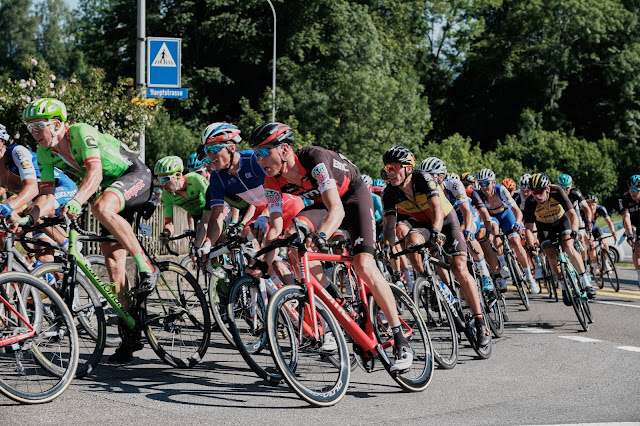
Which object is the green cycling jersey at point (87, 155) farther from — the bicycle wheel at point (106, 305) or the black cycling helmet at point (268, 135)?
the black cycling helmet at point (268, 135)

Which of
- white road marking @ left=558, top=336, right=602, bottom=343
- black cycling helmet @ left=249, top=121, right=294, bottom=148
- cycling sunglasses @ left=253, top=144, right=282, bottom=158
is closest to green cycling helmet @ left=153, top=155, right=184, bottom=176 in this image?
cycling sunglasses @ left=253, top=144, right=282, bottom=158

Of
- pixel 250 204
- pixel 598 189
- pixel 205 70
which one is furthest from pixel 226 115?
pixel 250 204

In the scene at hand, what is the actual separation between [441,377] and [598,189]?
43.2 meters

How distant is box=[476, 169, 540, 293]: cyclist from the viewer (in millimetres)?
12625

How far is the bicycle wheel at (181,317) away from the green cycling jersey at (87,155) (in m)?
0.90

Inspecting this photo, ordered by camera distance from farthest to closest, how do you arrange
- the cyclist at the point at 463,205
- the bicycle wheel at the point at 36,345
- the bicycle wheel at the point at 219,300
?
the cyclist at the point at 463,205, the bicycle wheel at the point at 219,300, the bicycle wheel at the point at 36,345

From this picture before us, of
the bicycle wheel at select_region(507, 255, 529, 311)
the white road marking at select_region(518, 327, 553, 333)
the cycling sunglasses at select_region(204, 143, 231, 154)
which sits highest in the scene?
the cycling sunglasses at select_region(204, 143, 231, 154)

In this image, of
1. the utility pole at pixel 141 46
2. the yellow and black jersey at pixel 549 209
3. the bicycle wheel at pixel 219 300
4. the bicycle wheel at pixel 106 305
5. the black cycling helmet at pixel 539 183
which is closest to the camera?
the bicycle wheel at pixel 106 305

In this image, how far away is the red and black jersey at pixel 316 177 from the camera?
6.32 meters

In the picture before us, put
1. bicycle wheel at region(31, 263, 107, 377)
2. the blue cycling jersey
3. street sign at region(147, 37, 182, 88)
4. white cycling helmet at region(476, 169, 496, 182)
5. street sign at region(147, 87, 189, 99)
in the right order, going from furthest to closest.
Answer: street sign at region(147, 37, 182, 88)
street sign at region(147, 87, 189, 99)
white cycling helmet at region(476, 169, 496, 182)
the blue cycling jersey
bicycle wheel at region(31, 263, 107, 377)

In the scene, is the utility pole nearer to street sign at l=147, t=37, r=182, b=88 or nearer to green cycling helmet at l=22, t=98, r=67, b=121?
street sign at l=147, t=37, r=182, b=88

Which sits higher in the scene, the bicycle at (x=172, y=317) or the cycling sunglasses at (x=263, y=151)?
the cycling sunglasses at (x=263, y=151)

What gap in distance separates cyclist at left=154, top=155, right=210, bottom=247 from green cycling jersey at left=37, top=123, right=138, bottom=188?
159 centimetres

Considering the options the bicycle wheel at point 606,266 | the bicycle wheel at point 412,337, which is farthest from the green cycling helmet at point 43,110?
the bicycle wheel at point 606,266
